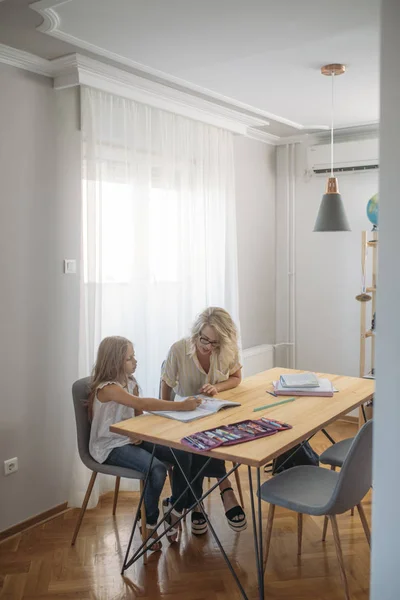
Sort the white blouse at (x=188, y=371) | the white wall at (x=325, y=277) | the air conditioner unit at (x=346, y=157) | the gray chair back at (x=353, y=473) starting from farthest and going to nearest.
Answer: the white wall at (x=325, y=277) < the air conditioner unit at (x=346, y=157) < the white blouse at (x=188, y=371) < the gray chair back at (x=353, y=473)

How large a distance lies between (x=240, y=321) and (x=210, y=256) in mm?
905

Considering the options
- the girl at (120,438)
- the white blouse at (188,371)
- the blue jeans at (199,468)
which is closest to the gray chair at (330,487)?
the blue jeans at (199,468)

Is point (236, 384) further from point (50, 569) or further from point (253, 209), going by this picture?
point (253, 209)

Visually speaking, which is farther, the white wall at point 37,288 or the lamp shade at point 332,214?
the lamp shade at point 332,214

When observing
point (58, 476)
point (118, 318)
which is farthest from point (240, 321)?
point (58, 476)

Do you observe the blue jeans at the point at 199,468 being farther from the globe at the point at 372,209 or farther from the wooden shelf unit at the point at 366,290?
the globe at the point at 372,209

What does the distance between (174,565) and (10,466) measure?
105 centimetres

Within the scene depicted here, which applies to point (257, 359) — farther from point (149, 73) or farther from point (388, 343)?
point (388, 343)

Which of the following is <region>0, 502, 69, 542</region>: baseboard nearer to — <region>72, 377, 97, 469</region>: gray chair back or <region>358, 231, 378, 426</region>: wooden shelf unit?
<region>72, 377, 97, 469</region>: gray chair back

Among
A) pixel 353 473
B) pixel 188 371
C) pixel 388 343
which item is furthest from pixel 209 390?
pixel 388 343

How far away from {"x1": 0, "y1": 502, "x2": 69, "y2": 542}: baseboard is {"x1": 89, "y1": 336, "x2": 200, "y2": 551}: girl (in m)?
0.71

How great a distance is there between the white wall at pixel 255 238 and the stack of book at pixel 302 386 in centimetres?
190

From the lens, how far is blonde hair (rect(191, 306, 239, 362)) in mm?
3246

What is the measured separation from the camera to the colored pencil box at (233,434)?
2.37 m
